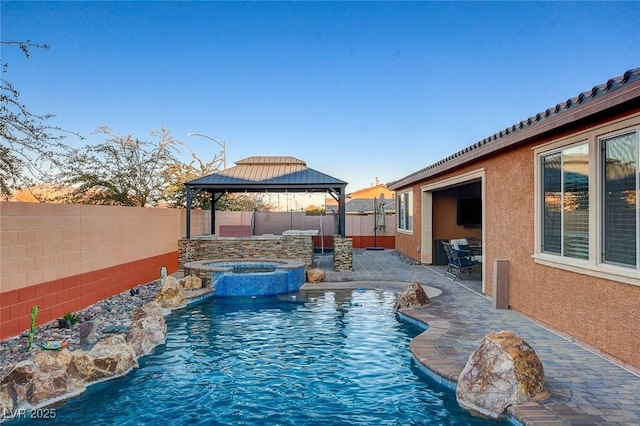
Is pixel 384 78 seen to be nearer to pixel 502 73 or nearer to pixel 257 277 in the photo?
pixel 502 73

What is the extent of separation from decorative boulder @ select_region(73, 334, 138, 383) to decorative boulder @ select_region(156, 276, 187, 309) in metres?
3.68

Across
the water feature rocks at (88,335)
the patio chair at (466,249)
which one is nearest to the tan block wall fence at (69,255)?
the water feature rocks at (88,335)

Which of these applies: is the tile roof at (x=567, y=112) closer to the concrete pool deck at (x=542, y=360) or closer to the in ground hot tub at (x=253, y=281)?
the concrete pool deck at (x=542, y=360)

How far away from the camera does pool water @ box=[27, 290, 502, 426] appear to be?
448 cm

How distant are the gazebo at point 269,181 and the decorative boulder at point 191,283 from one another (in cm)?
420

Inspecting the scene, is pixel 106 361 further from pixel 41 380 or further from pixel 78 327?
pixel 78 327

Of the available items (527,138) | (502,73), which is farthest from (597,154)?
(502,73)

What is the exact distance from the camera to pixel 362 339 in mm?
7215

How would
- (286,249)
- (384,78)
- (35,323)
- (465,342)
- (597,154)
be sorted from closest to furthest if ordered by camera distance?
(597,154) → (465,342) → (35,323) → (286,249) → (384,78)

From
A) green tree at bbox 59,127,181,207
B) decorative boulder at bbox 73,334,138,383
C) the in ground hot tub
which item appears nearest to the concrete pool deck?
decorative boulder at bbox 73,334,138,383

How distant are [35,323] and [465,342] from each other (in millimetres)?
6601

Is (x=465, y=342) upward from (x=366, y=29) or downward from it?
downward

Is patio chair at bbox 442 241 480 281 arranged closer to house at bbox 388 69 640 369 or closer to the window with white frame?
house at bbox 388 69 640 369

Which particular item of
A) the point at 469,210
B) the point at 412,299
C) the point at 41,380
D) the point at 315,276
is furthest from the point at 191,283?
the point at 469,210
